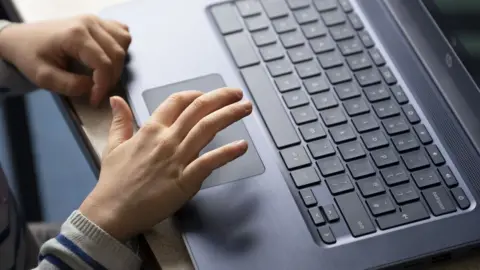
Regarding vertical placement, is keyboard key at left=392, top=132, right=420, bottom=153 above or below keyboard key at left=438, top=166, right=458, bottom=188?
above

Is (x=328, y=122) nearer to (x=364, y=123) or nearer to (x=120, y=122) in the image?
(x=364, y=123)

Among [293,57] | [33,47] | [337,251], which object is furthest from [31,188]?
[337,251]

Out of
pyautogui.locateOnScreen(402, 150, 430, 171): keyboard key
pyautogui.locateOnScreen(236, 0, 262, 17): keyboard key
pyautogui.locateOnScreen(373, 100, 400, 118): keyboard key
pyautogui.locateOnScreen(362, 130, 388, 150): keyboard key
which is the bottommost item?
pyautogui.locateOnScreen(402, 150, 430, 171): keyboard key

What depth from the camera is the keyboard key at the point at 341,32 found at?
28.5 inches

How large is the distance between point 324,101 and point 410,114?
80mm

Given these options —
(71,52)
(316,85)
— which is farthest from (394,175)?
(71,52)

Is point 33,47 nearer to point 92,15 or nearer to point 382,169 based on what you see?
point 92,15

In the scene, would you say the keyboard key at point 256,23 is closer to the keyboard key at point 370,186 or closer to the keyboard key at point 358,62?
the keyboard key at point 358,62

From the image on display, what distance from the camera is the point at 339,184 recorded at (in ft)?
1.98

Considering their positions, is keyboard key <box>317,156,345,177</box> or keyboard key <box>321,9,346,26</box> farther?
keyboard key <box>321,9,346,26</box>

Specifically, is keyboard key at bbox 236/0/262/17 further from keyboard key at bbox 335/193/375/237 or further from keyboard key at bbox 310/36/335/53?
keyboard key at bbox 335/193/375/237

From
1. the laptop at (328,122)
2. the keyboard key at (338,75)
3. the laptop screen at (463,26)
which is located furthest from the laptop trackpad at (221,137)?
the laptop screen at (463,26)

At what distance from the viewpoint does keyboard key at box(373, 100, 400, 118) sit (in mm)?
660

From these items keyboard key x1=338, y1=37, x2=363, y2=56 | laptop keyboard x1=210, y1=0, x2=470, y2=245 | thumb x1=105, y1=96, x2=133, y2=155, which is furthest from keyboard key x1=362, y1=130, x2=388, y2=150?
thumb x1=105, y1=96, x2=133, y2=155
